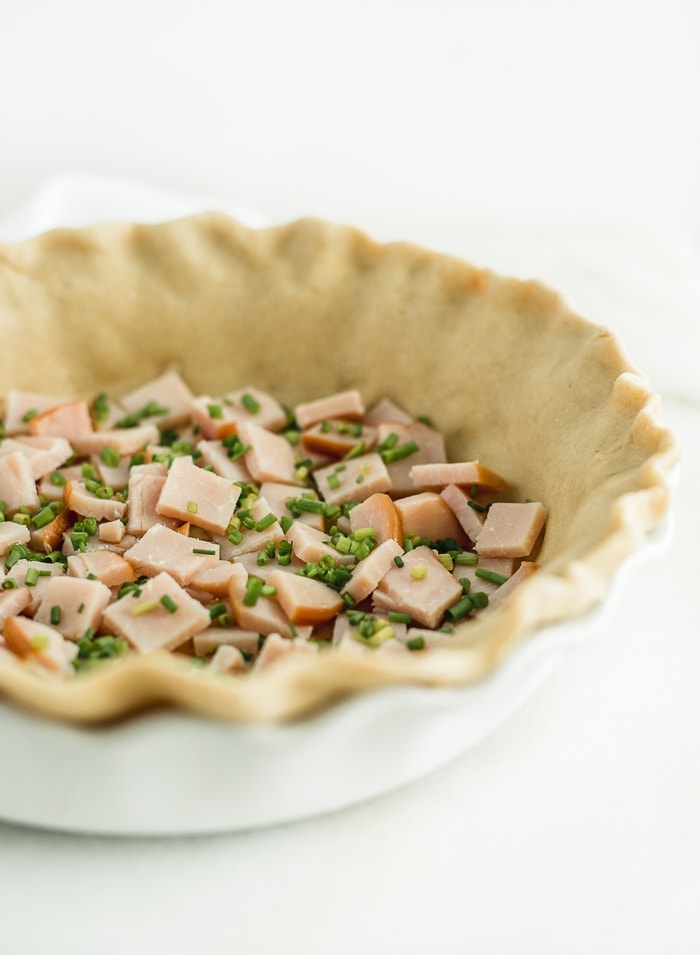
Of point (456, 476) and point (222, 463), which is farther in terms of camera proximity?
point (222, 463)

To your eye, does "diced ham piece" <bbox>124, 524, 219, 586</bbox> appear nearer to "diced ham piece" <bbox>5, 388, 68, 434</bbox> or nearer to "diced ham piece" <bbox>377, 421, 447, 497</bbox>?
"diced ham piece" <bbox>377, 421, 447, 497</bbox>

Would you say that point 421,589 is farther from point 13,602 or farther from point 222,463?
point 13,602

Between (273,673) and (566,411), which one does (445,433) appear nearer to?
(566,411)

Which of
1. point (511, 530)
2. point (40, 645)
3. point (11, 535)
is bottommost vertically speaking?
point (11, 535)

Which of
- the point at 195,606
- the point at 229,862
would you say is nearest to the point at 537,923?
the point at 229,862

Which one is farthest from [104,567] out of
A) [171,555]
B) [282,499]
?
[282,499]

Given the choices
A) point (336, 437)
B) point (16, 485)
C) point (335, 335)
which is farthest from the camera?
point (335, 335)

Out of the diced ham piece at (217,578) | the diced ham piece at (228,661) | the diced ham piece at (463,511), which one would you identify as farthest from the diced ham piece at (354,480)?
the diced ham piece at (228,661)
